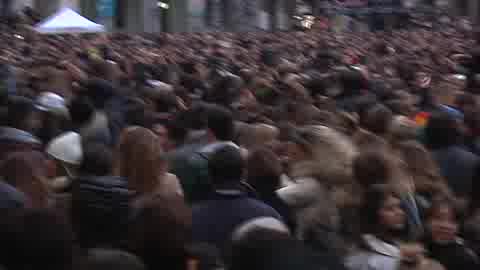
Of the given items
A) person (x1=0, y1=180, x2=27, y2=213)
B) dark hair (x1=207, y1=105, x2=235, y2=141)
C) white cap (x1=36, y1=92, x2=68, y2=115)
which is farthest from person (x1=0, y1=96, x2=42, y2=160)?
person (x1=0, y1=180, x2=27, y2=213)

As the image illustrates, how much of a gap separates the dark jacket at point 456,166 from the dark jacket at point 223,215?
190 cm

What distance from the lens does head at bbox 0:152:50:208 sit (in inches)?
200

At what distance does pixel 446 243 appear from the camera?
470 centimetres

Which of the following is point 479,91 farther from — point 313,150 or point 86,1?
point 86,1

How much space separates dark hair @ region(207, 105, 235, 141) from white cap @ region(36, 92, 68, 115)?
2.04 meters

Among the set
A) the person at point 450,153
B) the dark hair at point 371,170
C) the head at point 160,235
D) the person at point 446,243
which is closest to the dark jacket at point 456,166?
the person at point 450,153

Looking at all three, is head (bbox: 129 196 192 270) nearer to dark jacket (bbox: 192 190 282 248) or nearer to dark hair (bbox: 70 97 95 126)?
dark jacket (bbox: 192 190 282 248)

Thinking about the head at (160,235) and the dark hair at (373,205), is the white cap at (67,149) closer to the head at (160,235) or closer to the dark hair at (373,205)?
the dark hair at (373,205)

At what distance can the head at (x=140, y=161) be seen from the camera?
217 inches

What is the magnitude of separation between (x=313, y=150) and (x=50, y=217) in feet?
8.80

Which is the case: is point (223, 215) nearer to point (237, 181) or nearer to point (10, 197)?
point (237, 181)

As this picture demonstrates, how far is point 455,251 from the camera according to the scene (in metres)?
4.64

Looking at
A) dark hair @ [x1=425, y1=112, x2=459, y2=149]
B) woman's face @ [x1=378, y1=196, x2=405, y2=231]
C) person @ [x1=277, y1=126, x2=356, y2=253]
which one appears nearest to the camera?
woman's face @ [x1=378, y1=196, x2=405, y2=231]

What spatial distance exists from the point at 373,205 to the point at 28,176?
1783 millimetres
